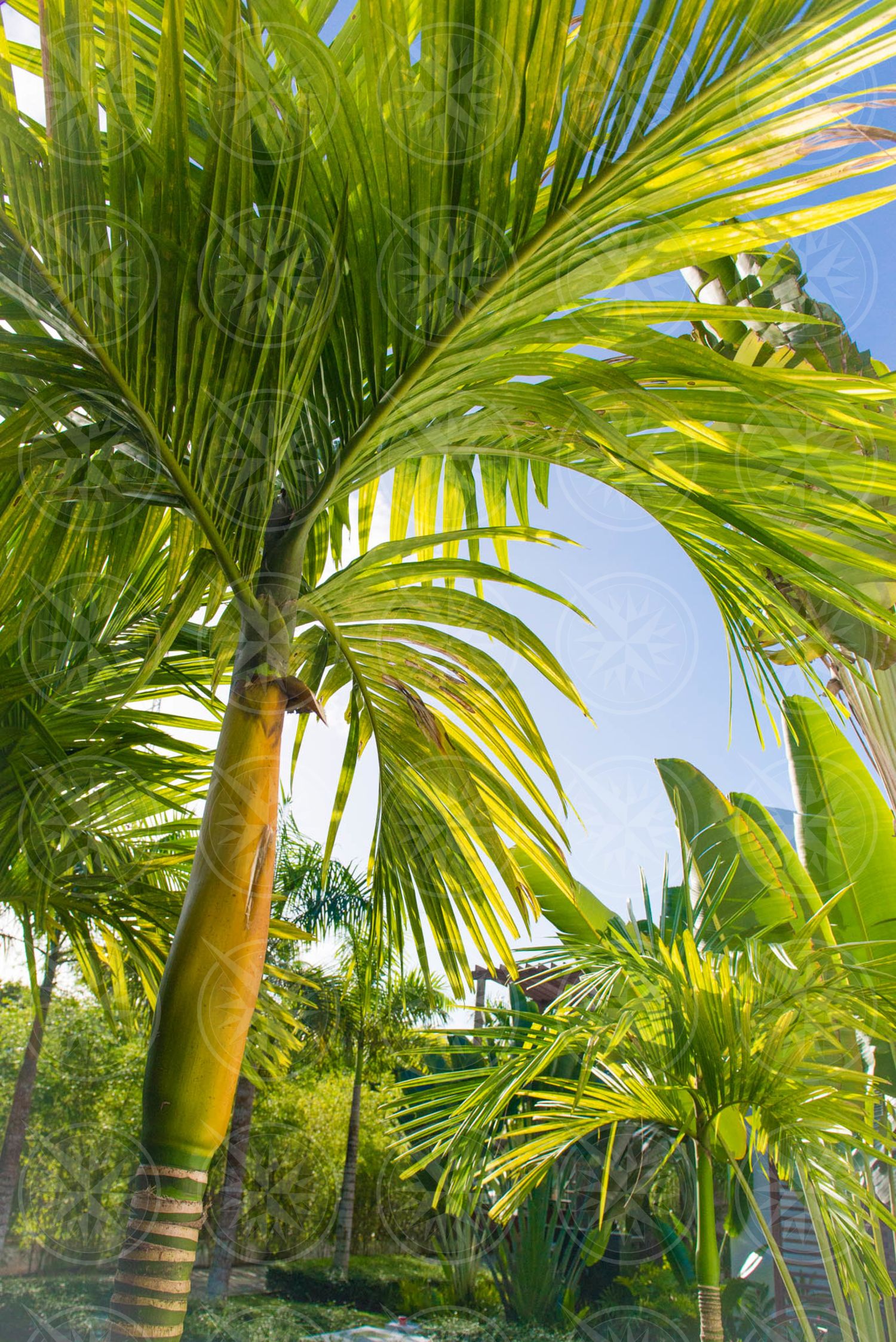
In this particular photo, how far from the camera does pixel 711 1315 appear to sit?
2184 millimetres

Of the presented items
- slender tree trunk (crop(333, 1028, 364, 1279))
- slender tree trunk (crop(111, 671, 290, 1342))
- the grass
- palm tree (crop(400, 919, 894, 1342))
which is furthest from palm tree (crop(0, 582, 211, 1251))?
slender tree trunk (crop(333, 1028, 364, 1279))

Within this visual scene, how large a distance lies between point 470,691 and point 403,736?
154 millimetres

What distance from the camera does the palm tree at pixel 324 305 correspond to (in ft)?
2.84

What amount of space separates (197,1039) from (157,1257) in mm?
221

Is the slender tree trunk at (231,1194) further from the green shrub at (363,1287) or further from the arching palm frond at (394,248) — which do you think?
the arching palm frond at (394,248)

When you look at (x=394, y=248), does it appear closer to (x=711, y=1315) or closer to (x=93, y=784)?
(x=93, y=784)

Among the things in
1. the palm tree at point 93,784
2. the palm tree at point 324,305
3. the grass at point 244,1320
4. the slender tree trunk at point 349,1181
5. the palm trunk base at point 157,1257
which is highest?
the palm tree at point 324,305

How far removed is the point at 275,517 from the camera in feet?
3.99

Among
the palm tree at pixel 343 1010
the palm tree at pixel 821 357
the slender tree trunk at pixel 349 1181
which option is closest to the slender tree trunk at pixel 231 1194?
the palm tree at pixel 343 1010

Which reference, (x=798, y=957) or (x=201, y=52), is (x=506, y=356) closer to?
(x=201, y=52)

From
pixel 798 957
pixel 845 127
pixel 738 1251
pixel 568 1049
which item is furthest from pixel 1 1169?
pixel 845 127

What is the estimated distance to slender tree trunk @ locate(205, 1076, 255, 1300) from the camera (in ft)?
29.6

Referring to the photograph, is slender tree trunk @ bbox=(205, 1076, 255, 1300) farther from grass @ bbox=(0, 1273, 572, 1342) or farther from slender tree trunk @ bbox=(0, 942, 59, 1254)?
slender tree trunk @ bbox=(0, 942, 59, 1254)

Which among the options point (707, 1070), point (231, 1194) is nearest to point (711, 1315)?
point (707, 1070)
